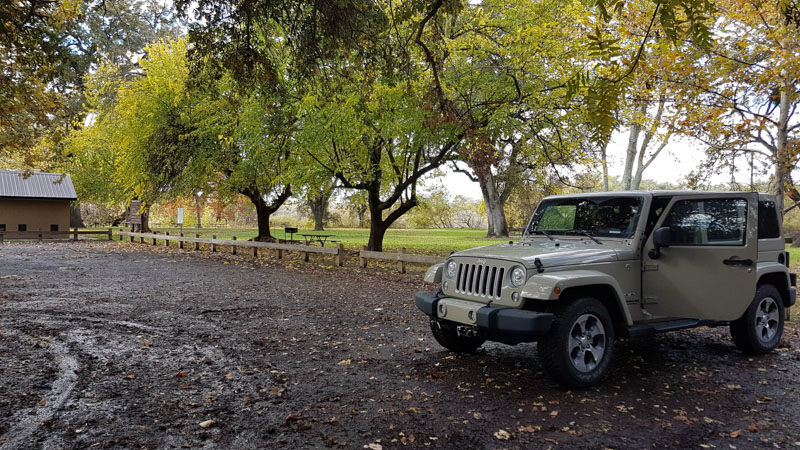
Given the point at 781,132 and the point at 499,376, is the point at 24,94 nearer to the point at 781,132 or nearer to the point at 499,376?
the point at 499,376

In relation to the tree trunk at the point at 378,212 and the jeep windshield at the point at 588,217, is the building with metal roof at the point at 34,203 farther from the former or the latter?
the jeep windshield at the point at 588,217

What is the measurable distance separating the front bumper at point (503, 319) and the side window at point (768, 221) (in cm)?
335

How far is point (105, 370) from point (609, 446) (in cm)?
499

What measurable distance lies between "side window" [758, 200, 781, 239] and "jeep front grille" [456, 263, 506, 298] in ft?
11.1

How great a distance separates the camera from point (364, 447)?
3.84m

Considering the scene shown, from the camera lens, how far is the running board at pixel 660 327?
5516 millimetres

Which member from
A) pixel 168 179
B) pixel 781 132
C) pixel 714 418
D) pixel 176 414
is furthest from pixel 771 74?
pixel 168 179

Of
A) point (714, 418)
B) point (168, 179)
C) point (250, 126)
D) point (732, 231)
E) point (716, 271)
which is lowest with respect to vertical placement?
point (714, 418)

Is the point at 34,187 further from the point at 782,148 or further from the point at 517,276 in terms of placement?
the point at 782,148

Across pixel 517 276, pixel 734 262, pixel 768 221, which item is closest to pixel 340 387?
pixel 517 276

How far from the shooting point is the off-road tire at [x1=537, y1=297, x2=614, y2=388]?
499 cm

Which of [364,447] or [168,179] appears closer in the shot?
[364,447]

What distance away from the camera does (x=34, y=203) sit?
102 feet

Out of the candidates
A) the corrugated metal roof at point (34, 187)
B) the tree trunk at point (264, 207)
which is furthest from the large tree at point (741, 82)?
the corrugated metal roof at point (34, 187)
